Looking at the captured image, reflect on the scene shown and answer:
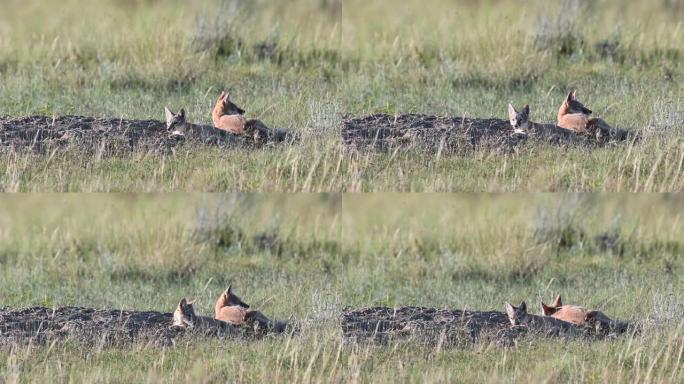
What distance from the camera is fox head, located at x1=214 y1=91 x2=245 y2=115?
1450cm

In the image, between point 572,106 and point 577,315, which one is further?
point 572,106

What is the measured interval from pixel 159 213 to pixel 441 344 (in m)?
6.04

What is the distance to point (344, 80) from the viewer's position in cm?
1576

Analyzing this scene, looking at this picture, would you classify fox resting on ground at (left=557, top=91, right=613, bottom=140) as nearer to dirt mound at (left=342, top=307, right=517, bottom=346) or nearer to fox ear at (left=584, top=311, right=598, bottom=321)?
fox ear at (left=584, top=311, right=598, bottom=321)

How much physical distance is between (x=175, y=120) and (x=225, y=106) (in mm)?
559

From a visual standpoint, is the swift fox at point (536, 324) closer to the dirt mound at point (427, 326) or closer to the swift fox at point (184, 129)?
the dirt mound at point (427, 326)

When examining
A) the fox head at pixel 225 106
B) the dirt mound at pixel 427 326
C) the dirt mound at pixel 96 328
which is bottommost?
the dirt mound at pixel 96 328

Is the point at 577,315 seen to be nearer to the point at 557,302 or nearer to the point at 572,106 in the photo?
the point at 557,302

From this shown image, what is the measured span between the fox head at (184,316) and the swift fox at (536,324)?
2.67 meters

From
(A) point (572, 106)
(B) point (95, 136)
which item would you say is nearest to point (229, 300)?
(B) point (95, 136)

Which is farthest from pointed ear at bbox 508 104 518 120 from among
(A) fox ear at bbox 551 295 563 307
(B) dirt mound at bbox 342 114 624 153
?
(A) fox ear at bbox 551 295 563 307

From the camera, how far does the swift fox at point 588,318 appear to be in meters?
13.2

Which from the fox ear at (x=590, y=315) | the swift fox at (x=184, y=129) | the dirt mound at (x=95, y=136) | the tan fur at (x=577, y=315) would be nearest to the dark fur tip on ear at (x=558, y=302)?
the tan fur at (x=577, y=315)

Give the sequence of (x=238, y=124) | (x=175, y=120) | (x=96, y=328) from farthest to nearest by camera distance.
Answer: (x=238, y=124), (x=175, y=120), (x=96, y=328)
